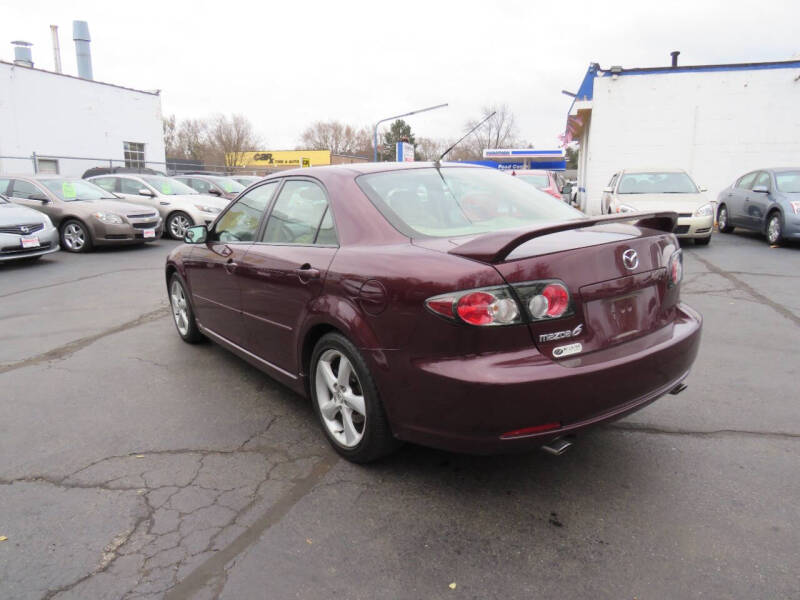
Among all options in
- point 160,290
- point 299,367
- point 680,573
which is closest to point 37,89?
point 160,290

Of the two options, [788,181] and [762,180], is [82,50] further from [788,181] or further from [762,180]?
[788,181]

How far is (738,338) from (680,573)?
3.69 meters

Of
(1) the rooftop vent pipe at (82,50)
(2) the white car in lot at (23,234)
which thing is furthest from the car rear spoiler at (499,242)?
(1) the rooftop vent pipe at (82,50)

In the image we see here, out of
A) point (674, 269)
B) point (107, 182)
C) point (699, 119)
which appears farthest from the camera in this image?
point (699, 119)

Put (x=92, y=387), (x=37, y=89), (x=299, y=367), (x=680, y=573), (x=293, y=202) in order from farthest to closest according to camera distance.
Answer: (x=37, y=89), (x=92, y=387), (x=293, y=202), (x=299, y=367), (x=680, y=573)

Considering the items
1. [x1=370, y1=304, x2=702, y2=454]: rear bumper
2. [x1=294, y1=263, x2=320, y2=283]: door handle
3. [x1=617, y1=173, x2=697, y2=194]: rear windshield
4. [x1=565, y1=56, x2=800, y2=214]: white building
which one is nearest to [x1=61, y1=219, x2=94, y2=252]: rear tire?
[x1=294, y1=263, x2=320, y2=283]: door handle

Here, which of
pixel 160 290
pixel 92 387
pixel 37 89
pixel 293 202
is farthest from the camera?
pixel 37 89

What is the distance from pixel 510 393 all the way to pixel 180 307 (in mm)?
3889

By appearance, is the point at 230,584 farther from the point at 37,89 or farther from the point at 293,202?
the point at 37,89

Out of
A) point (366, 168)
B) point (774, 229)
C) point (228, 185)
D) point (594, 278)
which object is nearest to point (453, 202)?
point (366, 168)

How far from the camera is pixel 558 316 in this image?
2.41 metres

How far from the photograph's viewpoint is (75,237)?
11.6 meters

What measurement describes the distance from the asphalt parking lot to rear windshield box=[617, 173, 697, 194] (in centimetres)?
810

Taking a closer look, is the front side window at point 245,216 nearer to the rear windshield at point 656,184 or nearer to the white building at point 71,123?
the rear windshield at point 656,184
